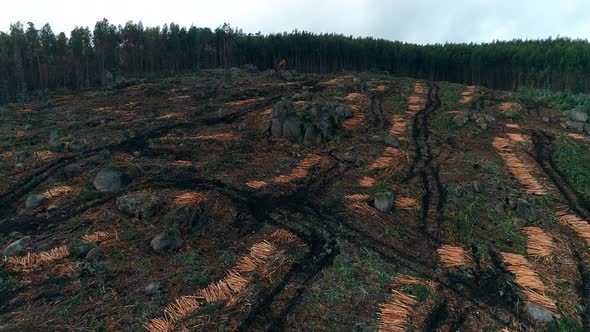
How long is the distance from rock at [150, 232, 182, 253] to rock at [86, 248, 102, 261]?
1.14 metres

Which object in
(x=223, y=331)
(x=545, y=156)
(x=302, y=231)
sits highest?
(x=545, y=156)

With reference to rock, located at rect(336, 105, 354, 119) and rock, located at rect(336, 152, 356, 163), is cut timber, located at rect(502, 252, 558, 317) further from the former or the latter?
rock, located at rect(336, 105, 354, 119)

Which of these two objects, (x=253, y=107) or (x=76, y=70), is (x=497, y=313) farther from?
(x=76, y=70)

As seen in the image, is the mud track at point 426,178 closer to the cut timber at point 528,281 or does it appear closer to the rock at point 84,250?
the cut timber at point 528,281

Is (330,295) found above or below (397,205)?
below

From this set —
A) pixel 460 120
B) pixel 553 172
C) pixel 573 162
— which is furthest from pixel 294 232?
pixel 460 120

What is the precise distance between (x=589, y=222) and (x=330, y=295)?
8.47m

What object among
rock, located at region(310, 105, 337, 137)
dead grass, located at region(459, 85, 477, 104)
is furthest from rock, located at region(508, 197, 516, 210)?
dead grass, located at region(459, 85, 477, 104)

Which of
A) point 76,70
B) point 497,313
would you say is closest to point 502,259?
point 497,313

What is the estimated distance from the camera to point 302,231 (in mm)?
8469

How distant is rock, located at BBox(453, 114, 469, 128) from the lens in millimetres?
18042

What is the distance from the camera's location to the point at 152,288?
652 centimetres

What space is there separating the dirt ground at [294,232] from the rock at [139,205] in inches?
2.7

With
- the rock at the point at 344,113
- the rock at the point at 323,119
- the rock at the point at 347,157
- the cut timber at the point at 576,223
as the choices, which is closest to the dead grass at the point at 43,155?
the rock at the point at 323,119
